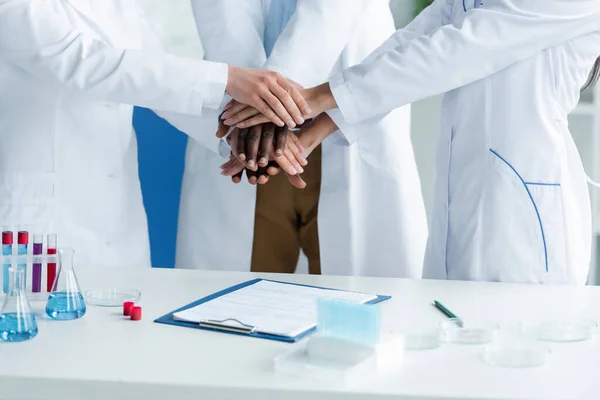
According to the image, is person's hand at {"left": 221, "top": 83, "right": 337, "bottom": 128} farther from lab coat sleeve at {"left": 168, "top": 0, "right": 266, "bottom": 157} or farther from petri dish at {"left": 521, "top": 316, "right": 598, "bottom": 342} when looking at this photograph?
petri dish at {"left": 521, "top": 316, "right": 598, "bottom": 342}

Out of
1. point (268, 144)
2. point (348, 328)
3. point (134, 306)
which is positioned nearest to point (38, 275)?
point (134, 306)

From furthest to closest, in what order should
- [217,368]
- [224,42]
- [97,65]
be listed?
[224,42] < [97,65] < [217,368]

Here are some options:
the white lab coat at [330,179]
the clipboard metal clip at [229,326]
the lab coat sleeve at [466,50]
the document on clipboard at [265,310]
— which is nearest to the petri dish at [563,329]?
the document on clipboard at [265,310]

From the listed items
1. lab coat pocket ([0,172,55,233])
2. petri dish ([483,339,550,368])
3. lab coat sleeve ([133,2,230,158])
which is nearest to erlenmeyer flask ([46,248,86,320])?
petri dish ([483,339,550,368])

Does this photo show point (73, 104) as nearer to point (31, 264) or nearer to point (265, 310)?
point (31, 264)

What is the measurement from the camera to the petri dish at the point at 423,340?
95 cm

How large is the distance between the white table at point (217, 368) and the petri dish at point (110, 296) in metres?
0.03

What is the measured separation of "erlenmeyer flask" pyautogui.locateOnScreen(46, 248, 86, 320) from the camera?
1065mm

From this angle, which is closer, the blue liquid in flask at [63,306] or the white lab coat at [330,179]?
the blue liquid in flask at [63,306]

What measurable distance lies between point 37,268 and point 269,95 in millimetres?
762

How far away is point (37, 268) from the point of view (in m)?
1.22

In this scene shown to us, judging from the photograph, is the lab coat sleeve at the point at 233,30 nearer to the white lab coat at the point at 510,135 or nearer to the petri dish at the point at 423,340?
the white lab coat at the point at 510,135

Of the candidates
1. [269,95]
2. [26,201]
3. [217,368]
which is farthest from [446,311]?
[26,201]

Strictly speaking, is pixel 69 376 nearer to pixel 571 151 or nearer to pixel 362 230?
pixel 571 151
